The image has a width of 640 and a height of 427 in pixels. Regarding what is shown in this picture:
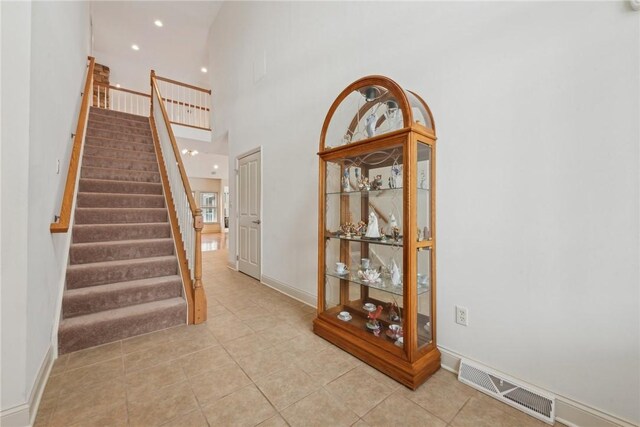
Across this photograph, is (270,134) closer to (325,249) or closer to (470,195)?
(325,249)

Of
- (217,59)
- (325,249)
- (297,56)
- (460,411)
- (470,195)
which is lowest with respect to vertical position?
(460,411)

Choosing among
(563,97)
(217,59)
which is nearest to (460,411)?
→ (563,97)

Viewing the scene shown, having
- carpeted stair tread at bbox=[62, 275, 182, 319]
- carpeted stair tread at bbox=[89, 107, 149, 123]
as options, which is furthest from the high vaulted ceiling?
carpeted stair tread at bbox=[62, 275, 182, 319]

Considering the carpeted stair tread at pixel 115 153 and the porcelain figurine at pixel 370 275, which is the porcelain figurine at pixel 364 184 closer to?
the porcelain figurine at pixel 370 275

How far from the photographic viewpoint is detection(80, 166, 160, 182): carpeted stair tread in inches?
154

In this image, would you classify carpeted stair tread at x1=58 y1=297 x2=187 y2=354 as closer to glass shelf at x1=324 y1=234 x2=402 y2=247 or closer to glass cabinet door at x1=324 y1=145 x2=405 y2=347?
glass cabinet door at x1=324 y1=145 x2=405 y2=347

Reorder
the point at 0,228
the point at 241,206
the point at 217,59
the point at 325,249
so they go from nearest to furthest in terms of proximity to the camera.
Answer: the point at 0,228 → the point at 325,249 → the point at 241,206 → the point at 217,59

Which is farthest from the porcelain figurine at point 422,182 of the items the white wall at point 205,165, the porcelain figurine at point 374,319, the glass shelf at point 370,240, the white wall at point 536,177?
the white wall at point 205,165

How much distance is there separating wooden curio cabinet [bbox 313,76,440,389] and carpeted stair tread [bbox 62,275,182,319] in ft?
5.49

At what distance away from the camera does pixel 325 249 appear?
2465 mm

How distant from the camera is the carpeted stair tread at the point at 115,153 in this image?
170 inches

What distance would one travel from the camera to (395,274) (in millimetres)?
2010

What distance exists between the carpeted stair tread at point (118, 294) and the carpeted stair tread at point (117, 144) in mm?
3123

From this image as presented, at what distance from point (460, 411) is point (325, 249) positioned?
1462mm
